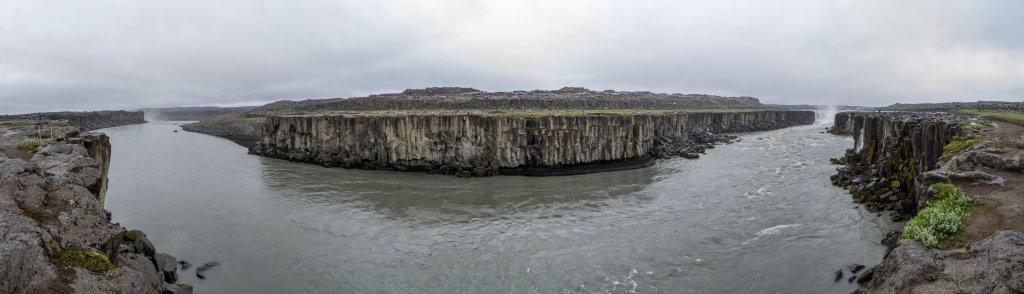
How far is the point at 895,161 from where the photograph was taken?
108ft

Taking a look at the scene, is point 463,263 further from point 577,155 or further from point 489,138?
point 577,155

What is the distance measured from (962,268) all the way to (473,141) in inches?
1636

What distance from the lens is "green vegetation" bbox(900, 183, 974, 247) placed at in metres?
13.8

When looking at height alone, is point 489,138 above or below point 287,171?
above

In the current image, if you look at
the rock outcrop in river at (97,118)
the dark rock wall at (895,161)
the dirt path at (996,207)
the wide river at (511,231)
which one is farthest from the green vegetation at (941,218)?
the rock outcrop in river at (97,118)

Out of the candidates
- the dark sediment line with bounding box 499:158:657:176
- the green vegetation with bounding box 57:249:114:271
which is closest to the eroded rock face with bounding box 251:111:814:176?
the dark sediment line with bounding box 499:158:657:176

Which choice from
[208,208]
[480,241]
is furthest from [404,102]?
[480,241]

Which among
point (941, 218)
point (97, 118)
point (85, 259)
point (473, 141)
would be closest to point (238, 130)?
point (97, 118)

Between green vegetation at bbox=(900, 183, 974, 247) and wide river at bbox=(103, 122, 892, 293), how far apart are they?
403 cm

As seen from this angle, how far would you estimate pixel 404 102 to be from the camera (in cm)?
10269

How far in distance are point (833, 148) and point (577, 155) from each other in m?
35.7

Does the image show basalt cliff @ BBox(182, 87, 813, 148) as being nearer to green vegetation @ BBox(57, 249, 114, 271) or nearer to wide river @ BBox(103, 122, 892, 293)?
wide river @ BBox(103, 122, 892, 293)

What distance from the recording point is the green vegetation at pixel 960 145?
22641 mm

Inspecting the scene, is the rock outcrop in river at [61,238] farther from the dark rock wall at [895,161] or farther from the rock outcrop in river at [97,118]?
the rock outcrop in river at [97,118]
